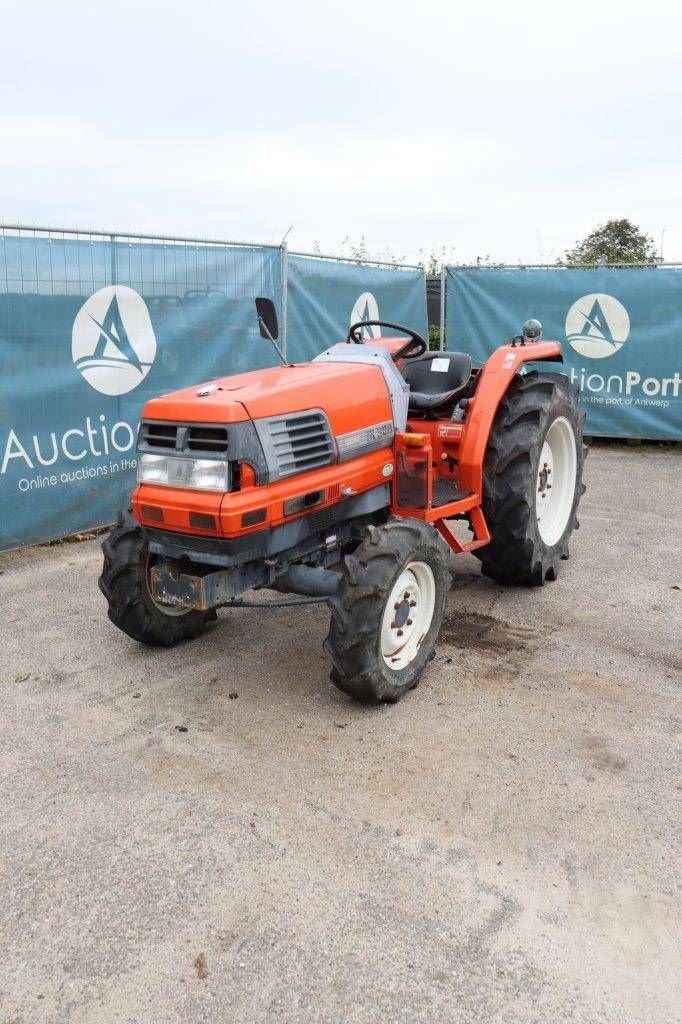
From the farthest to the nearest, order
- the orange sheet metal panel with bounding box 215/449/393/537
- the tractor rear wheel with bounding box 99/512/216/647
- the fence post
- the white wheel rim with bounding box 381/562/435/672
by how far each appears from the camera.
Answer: the fence post → the tractor rear wheel with bounding box 99/512/216/647 → the white wheel rim with bounding box 381/562/435/672 → the orange sheet metal panel with bounding box 215/449/393/537

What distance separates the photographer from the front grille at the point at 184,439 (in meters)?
3.31

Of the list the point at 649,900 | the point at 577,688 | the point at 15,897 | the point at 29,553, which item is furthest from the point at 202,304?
the point at 649,900

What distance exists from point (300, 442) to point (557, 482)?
2.60 m

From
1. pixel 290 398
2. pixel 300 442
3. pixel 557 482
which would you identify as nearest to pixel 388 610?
pixel 300 442

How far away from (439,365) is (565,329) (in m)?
5.67

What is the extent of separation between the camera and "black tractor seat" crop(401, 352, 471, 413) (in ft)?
15.5

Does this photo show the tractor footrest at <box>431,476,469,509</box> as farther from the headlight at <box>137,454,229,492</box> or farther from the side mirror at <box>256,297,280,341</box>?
Result: the headlight at <box>137,454,229,492</box>

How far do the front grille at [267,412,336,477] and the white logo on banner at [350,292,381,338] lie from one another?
531 centimetres

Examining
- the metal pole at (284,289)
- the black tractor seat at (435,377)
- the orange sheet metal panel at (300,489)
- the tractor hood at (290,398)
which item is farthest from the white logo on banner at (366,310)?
the orange sheet metal panel at (300,489)

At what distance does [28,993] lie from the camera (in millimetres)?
2195

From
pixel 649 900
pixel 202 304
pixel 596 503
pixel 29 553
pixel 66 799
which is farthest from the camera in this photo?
pixel 596 503

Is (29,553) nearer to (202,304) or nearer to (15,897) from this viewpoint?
(202,304)

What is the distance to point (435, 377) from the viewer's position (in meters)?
4.89

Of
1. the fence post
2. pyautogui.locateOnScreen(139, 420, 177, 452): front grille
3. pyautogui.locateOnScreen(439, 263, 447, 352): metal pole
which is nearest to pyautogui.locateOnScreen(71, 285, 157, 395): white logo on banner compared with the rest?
the fence post
